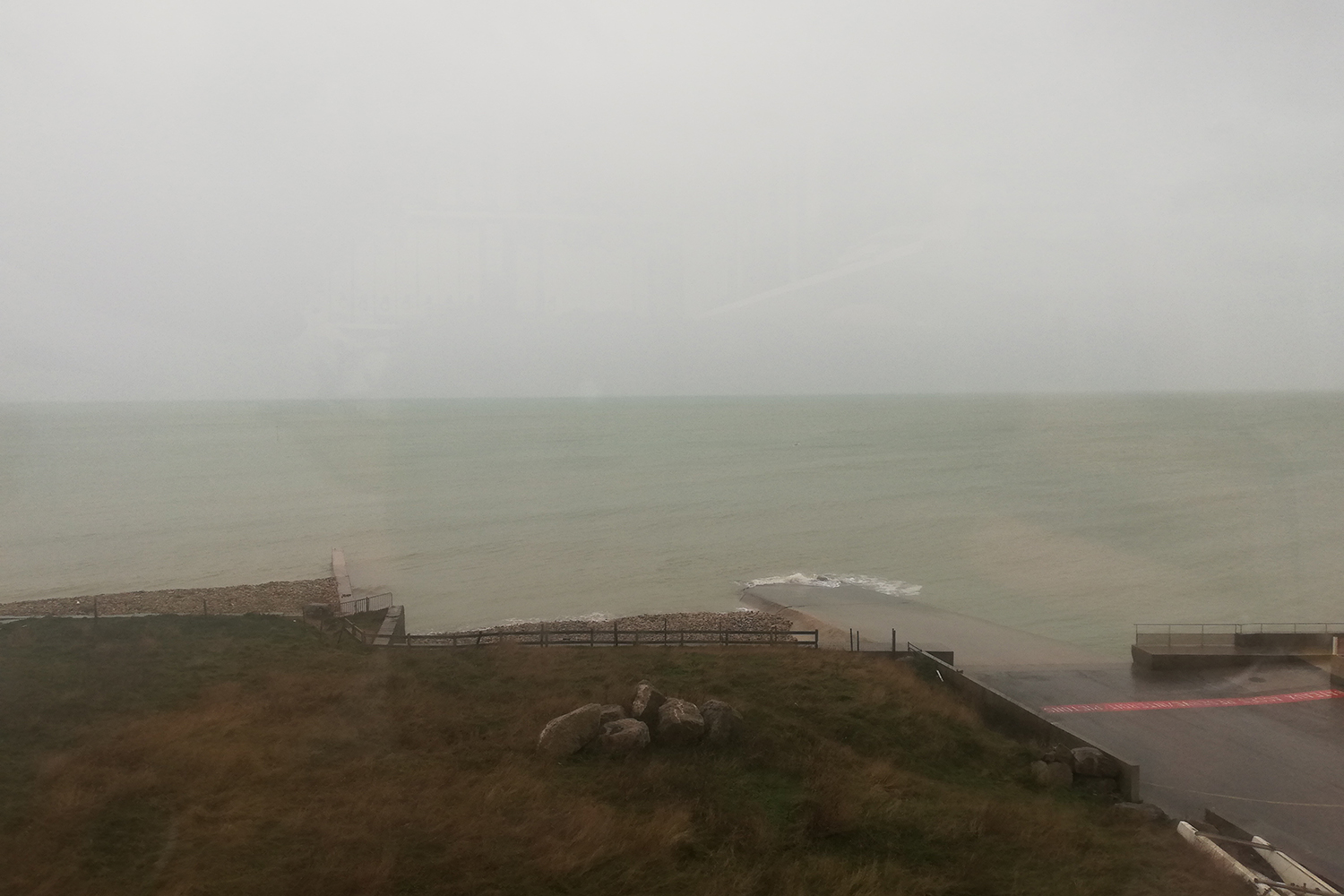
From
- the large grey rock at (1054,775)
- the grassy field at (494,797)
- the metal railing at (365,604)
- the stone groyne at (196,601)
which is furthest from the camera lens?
the stone groyne at (196,601)

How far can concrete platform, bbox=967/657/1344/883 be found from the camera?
1214 cm

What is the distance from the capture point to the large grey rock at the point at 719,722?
12.3 meters

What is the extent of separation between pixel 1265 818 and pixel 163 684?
1816cm

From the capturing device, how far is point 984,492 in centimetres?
6781

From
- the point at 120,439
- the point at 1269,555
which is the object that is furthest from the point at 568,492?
the point at 120,439

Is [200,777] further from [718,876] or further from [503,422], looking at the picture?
[503,422]

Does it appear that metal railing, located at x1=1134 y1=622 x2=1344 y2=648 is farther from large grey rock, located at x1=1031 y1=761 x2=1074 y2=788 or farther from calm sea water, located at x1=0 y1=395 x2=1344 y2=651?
large grey rock, located at x1=1031 y1=761 x2=1074 y2=788

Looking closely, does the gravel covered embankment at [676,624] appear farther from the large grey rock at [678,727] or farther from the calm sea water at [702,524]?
the large grey rock at [678,727]

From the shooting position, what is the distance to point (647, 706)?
12.6 m

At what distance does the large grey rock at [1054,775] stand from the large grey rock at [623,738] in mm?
6110

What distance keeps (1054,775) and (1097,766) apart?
74 centimetres

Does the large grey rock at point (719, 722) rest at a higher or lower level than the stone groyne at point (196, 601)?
higher

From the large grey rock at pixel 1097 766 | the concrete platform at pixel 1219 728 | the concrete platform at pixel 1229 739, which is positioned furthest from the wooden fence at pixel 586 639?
the large grey rock at pixel 1097 766

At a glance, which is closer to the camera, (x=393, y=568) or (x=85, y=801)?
(x=85, y=801)
